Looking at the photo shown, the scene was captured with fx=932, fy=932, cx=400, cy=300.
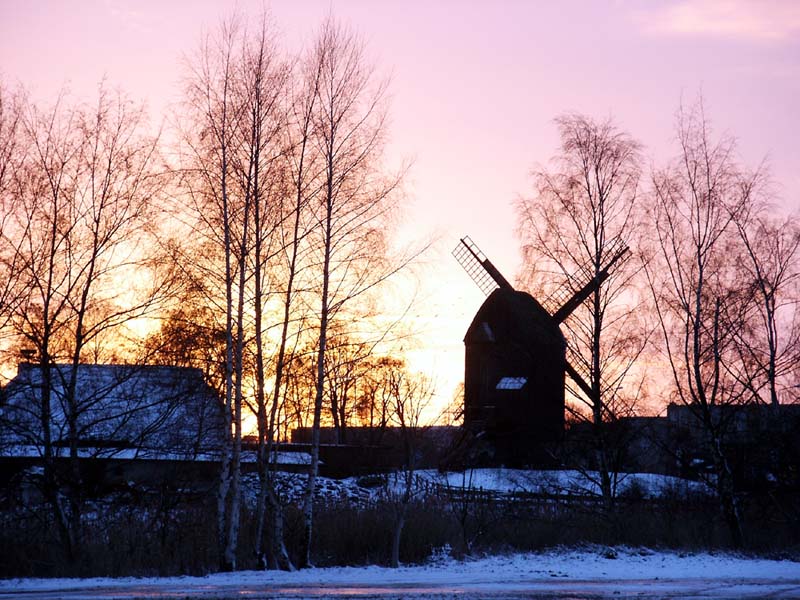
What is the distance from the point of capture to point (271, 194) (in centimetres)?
2047

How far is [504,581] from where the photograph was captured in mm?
17469

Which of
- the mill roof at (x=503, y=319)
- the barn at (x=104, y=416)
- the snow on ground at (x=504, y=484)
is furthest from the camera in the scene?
the mill roof at (x=503, y=319)

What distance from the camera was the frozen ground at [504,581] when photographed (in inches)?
602

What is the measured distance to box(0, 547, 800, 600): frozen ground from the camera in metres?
15.3

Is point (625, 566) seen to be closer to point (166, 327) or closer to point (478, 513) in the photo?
point (478, 513)

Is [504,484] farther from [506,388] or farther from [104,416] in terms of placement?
[104,416]

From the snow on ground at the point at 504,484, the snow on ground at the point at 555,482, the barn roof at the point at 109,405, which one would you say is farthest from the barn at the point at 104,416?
the snow on ground at the point at 555,482

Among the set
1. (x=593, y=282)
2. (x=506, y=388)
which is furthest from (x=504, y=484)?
(x=593, y=282)

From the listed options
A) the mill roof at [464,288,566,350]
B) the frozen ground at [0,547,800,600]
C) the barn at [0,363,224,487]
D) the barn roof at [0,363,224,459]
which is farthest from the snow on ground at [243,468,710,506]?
the mill roof at [464,288,566,350]

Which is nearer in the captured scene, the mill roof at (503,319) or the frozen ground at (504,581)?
the frozen ground at (504,581)

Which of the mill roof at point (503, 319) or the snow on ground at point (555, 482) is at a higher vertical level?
the mill roof at point (503, 319)

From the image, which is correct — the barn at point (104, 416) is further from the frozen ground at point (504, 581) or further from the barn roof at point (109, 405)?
the frozen ground at point (504, 581)

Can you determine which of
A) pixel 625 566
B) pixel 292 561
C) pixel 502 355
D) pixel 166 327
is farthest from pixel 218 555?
pixel 502 355

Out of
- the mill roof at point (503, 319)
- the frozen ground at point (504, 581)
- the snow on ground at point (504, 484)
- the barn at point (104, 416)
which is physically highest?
the mill roof at point (503, 319)
